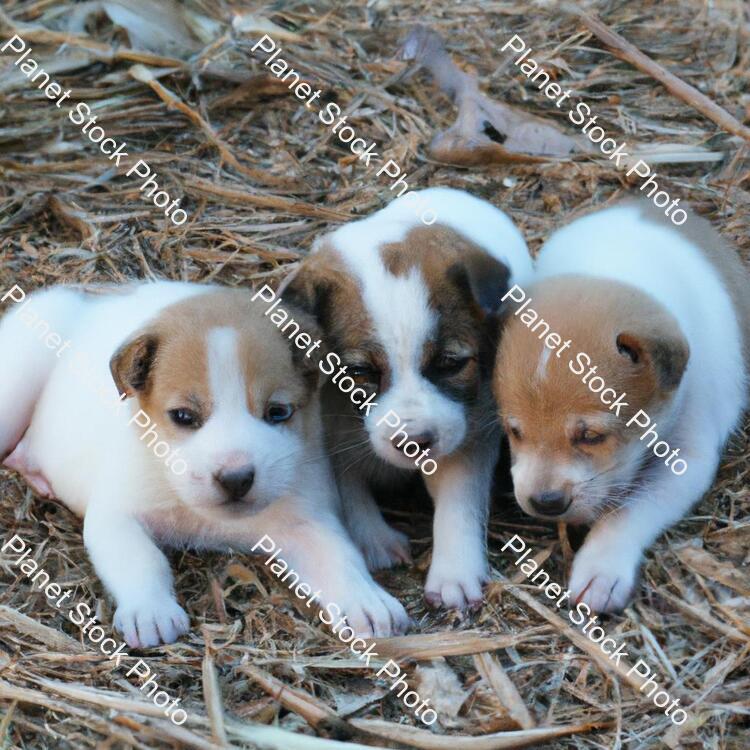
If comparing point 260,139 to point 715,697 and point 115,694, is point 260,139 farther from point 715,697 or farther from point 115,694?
point 715,697

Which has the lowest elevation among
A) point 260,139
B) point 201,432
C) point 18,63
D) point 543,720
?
point 543,720

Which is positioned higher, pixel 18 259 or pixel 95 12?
pixel 95 12

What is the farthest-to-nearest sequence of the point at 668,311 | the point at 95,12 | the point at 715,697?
the point at 95,12 < the point at 668,311 < the point at 715,697

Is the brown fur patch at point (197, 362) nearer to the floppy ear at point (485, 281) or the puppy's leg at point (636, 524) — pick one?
the floppy ear at point (485, 281)

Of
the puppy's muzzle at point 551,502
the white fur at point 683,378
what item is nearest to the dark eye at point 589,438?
the puppy's muzzle at point 551,502

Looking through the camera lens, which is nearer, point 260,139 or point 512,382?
point 512,382

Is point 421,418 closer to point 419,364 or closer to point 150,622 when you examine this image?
point 419,364

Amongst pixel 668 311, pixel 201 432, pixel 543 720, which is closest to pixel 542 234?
pixel 668 311
